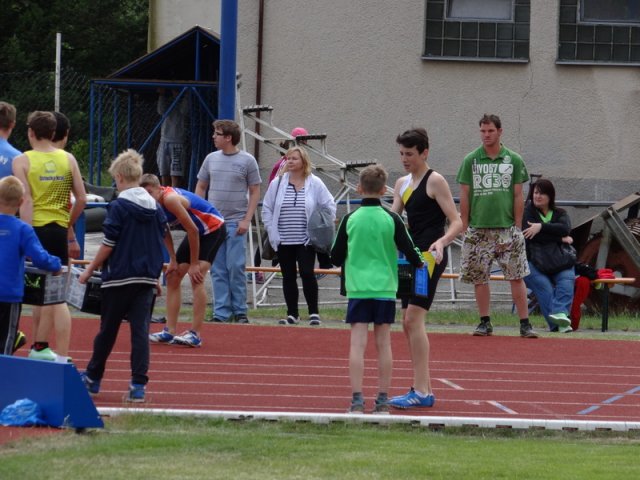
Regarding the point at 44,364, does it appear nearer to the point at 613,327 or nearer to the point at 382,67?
the point at 613,327

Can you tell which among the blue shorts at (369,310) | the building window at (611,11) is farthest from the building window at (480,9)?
the blue shorts at (369,310)

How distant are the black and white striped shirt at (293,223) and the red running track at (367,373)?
90 centimetres

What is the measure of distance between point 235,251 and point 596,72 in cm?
865

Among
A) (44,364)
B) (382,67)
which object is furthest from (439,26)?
(44,364)

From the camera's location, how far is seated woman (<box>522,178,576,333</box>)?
52.0ft

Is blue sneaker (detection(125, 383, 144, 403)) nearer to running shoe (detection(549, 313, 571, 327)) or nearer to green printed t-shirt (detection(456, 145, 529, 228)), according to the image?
green printed t-shirt (detection(456, 145, 529, 228))

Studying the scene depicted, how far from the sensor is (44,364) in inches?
338

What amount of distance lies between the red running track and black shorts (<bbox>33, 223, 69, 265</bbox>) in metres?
1.00

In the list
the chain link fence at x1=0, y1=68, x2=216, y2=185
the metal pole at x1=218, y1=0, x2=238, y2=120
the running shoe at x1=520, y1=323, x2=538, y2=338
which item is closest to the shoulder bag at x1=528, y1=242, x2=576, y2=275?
the running shoe at x1=520, y1=323, x2=538, y2=338

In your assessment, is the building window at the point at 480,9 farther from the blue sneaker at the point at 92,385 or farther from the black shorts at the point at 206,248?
the blue sneaker at the point at 92,385

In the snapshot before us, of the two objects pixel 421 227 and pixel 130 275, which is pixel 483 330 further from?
pixel 130 275

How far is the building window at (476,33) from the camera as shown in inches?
854

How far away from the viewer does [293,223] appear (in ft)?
49.2

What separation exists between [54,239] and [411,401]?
2.83 metres
